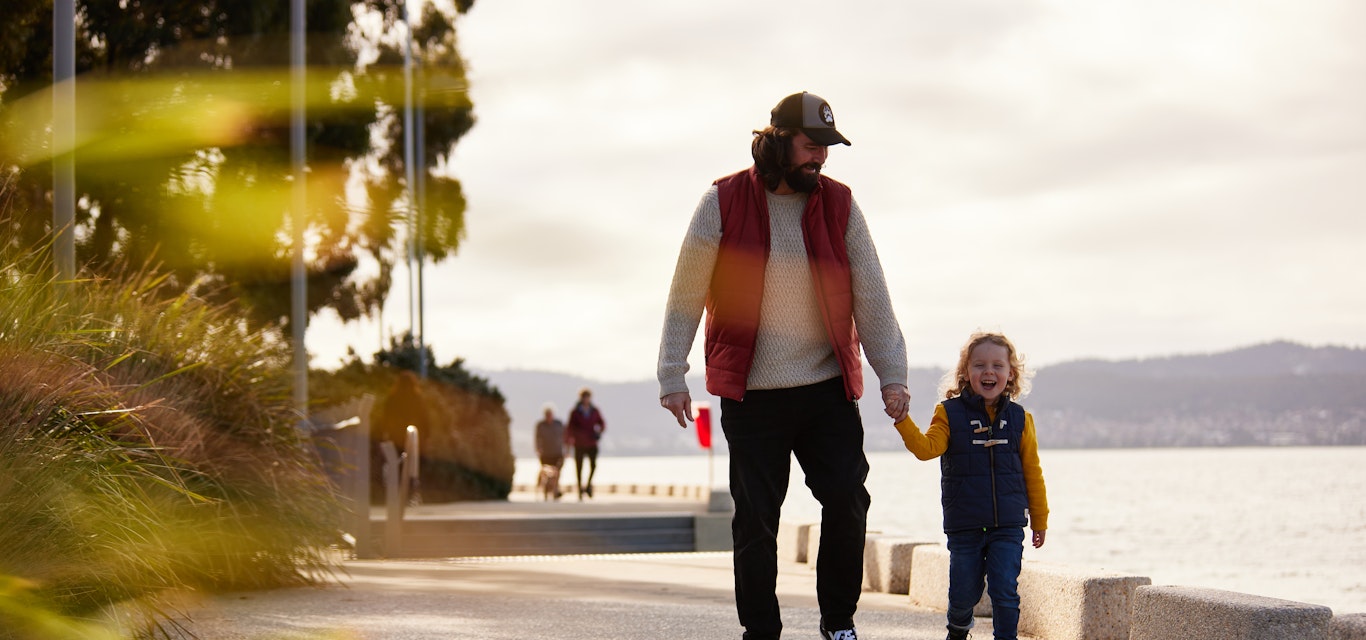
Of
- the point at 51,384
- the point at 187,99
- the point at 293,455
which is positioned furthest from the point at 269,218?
the point at 51,384

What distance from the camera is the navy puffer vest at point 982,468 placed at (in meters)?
5.74

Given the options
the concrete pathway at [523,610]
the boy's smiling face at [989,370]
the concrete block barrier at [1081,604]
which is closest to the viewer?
the boy's smiling face at [989,370]

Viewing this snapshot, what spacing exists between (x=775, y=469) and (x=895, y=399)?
0.44m

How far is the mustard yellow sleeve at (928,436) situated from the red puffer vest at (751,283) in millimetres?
400

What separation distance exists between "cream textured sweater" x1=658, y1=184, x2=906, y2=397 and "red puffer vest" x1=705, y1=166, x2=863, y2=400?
33mm

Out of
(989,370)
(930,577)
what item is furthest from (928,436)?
(930,577)

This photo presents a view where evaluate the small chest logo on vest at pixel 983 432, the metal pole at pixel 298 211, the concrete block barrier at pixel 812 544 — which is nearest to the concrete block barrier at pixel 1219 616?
the small chest logo on vest at pixel 983 432

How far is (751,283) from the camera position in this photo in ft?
17.1

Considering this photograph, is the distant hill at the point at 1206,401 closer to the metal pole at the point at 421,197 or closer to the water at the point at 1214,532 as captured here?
the water at the point at 1214,532

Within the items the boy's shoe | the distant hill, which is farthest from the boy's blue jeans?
the distant hill

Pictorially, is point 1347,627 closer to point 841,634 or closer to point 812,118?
point 841,634

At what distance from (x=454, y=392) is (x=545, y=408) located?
4.96 ft

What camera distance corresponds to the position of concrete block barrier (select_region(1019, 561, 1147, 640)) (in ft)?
21.2

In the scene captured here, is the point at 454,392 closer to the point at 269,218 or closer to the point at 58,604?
the point at 269,218
